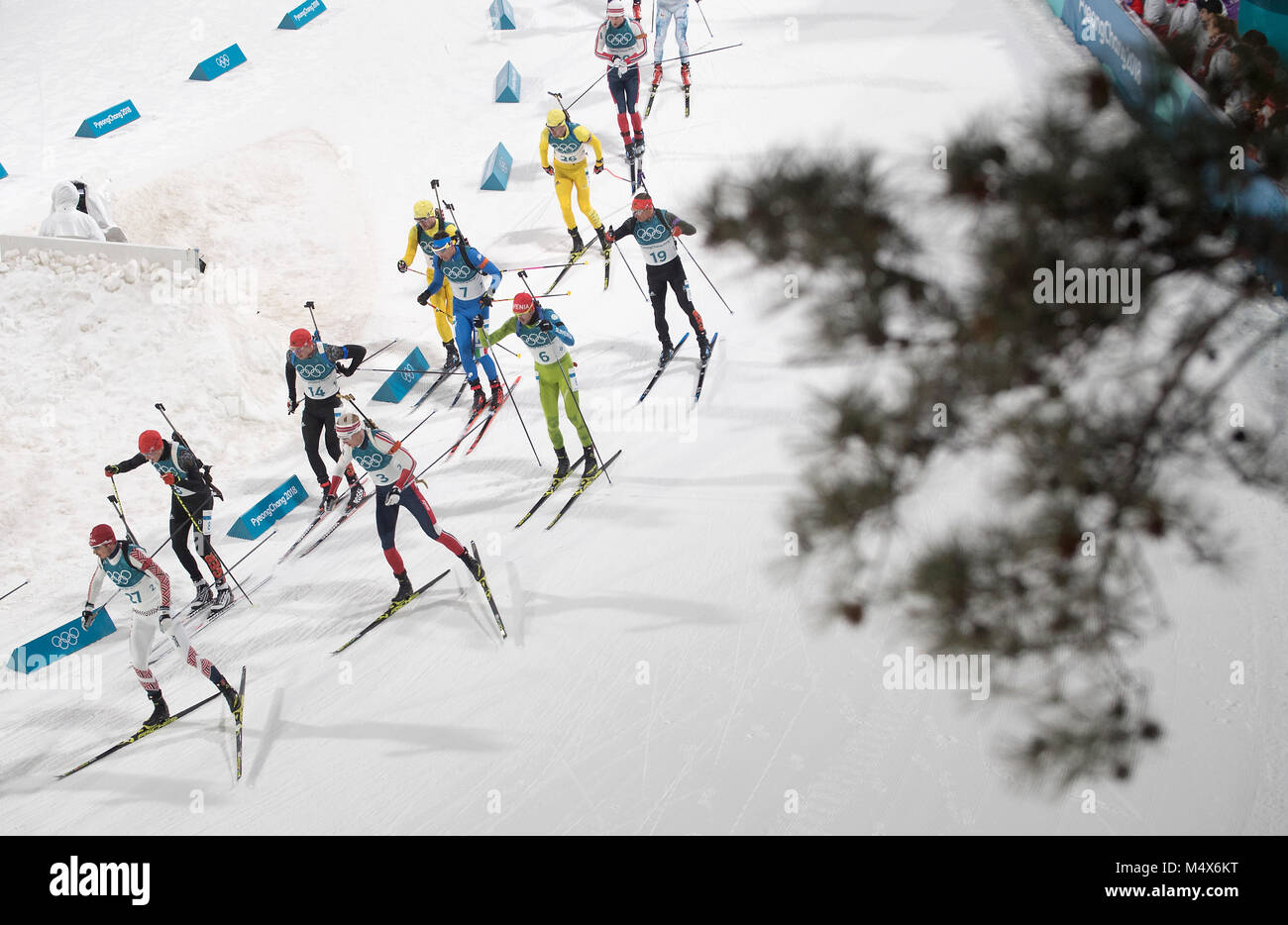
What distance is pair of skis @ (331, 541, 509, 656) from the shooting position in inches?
352

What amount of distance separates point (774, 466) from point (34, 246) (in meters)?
9.45

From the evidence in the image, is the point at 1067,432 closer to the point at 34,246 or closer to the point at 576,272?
the point at 576,272

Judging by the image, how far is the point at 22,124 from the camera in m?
18.0

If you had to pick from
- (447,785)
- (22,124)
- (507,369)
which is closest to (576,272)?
(507,369)

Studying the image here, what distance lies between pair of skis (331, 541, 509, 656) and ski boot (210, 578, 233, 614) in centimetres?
157

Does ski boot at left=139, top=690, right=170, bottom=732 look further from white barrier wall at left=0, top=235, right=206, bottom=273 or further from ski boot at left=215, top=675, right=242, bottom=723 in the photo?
white barrier wall at left=0, top=235, right=206, bottom=273

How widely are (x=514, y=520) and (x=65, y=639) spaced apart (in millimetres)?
4117

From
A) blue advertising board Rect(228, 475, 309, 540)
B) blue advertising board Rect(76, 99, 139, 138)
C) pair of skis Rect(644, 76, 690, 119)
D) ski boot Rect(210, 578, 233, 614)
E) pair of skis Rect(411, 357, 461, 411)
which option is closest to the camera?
ski boot Rect(210, 578, 233, 614)

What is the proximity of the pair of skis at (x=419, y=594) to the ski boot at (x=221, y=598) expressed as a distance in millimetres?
1573

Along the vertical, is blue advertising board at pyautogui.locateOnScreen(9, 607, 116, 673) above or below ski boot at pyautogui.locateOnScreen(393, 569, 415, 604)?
below

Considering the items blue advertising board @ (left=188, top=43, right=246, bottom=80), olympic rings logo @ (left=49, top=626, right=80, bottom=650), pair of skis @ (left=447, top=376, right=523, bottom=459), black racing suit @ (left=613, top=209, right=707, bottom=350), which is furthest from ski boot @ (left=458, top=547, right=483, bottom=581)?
blue advertising board @ (left=188, top=43, right=246, bottom=80)

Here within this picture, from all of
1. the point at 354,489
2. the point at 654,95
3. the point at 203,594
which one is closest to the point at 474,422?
the point at 354,489

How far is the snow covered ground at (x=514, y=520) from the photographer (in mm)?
7301

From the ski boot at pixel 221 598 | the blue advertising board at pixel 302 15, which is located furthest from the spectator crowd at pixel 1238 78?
the blue advertising board at pixel 302 15
